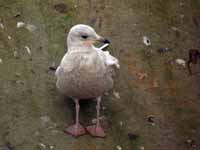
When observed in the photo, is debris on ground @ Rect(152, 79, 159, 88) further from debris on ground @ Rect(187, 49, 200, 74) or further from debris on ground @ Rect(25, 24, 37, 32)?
debris on ground @ Rect(25, 24, 37, 32)

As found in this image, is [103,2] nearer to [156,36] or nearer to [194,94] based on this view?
[156,36]

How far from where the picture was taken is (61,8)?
4.64 meters

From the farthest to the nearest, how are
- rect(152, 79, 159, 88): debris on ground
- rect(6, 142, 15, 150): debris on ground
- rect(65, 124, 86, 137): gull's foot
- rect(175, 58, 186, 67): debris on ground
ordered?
rect(175, 58, 186, 67): debris on ground
rect(152, 79, 159, 88): debris on ground
rect(65, 124, 86, 137): gull's foot
rect(6, 142, 15, 150): debris on ground

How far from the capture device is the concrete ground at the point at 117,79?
3.80 metres

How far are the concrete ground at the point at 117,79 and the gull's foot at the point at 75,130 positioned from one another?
3 centimetres

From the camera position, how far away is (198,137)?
3.87 metres

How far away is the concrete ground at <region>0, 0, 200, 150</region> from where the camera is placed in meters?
3.80

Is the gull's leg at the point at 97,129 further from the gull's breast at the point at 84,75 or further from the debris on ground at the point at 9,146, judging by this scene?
the debris on ground at the point at 9,146

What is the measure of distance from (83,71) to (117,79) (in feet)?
1.93

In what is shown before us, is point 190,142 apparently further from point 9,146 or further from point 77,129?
point 9,146

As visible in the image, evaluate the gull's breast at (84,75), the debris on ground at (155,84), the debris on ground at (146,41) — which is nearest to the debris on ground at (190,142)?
the debris on ground at (155,84)

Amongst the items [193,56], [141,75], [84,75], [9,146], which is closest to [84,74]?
[84,75]

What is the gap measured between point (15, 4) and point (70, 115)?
1086mm

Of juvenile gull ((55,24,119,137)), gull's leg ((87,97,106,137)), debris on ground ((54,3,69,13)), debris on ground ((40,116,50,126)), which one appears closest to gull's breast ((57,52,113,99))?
juvenile gull ((55,24,119,137))
